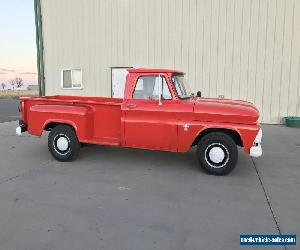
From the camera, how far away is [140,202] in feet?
14.5

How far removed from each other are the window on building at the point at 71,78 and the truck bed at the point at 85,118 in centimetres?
764

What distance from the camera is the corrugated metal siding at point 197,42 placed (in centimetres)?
1162

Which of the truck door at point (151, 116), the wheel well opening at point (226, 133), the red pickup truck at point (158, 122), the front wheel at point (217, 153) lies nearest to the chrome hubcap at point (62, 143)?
the red pickup truck at point (158, 122)

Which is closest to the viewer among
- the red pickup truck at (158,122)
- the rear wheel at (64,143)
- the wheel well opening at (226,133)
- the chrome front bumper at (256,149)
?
the chrome front bumper at (256,149)

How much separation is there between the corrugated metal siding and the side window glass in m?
6.95

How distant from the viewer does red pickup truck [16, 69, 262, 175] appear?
18.2 ft

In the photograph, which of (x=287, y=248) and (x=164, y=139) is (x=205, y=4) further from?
(x=287, y=248)

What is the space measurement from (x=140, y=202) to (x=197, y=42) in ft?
30.7

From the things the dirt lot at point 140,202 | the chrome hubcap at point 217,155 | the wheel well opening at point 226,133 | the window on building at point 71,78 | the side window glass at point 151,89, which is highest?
the window on building at point 71,78

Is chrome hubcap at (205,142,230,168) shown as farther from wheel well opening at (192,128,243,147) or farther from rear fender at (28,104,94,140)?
rear fender at (28,104,94,140)

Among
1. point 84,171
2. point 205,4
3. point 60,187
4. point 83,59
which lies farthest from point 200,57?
point 60,187

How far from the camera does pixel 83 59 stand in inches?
539

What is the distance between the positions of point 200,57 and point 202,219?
948cm

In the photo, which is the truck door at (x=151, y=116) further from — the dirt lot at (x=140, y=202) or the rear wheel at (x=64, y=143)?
the rear wheel at (x=64, y=143)
